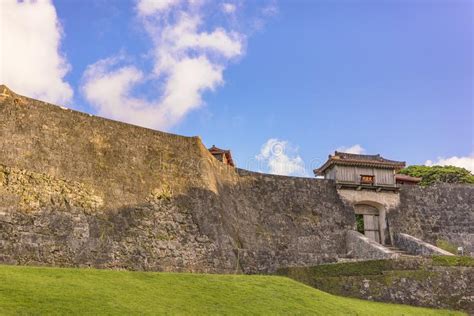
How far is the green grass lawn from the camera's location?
33.3ft

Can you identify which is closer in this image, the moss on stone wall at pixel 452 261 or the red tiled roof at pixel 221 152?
the moss on stone wall at pixel 452 261

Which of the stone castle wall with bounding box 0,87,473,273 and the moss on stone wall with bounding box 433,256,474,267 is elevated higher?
the stone castle wall with bounding box 0,87,473,273

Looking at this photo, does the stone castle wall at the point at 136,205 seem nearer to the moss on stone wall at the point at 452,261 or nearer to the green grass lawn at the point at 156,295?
the green grass lawn at the point at 156,295

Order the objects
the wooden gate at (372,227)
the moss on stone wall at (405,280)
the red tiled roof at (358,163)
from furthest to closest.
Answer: the wooden gate at (372,227) → the red tiled roof at (358,163) → the moss on stone wall at (405,280)

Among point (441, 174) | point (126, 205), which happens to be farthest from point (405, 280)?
point (441, 174)

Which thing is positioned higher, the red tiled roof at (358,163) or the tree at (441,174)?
the tree at (441,174)

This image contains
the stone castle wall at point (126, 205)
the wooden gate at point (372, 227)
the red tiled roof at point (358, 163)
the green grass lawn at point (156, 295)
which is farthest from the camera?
the wooden gate at point (372, 227)

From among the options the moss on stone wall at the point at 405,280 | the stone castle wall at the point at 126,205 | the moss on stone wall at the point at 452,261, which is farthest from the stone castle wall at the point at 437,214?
the moss on stone wall at the point at 405,280

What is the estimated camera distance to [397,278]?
18.0 meters

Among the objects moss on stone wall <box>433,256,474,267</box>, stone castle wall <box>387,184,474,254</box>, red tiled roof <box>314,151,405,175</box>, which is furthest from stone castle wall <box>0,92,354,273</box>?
moss on stone wall <box>433,256,474,267</box>

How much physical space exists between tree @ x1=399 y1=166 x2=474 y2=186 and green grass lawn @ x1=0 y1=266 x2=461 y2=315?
3326 centimetres

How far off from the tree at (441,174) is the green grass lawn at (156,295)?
33.3 meters

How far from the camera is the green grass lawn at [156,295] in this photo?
33.3 feet

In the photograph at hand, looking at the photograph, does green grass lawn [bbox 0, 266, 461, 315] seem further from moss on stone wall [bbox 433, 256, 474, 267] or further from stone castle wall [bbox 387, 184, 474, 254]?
stone castle wall [bbox 387, 184, 474, 254]
